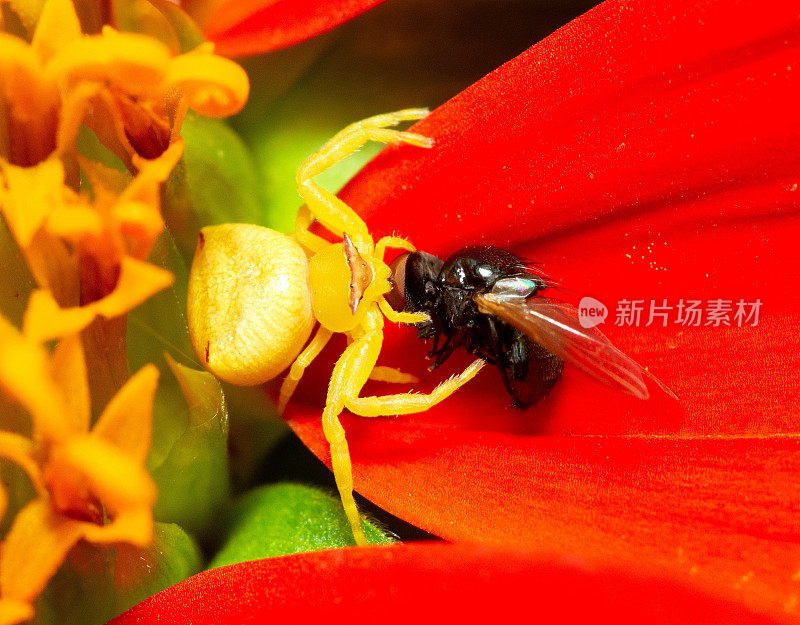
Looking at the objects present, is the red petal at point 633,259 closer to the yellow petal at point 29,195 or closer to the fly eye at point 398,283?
the fly eye at point 398,283

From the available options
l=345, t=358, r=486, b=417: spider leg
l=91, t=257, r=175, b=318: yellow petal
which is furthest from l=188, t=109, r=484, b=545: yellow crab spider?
l=91, t=257, r=175, b=318: yellow petal

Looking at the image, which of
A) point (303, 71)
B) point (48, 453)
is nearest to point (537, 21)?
point (303, 71)

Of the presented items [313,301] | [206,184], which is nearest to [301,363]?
[313,301]

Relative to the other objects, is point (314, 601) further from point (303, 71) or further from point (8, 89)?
point (303, 71)

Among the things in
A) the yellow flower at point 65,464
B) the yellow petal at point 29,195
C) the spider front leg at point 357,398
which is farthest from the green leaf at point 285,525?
the yellow petal at point 29,195

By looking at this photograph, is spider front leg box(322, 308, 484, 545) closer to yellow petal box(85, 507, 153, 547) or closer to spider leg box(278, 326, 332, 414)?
spider leg box(278, 326, 332, 414)
